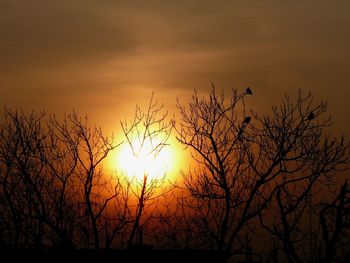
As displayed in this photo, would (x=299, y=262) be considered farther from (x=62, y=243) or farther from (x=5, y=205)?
(x=5, y=205)

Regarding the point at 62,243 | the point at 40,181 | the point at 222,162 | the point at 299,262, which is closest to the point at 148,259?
the point at 62,243

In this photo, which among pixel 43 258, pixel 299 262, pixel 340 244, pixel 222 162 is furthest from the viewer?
pixel 222 162

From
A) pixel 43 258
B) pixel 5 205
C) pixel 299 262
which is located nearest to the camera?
pixel 299 262

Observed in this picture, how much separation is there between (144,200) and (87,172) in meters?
2.11

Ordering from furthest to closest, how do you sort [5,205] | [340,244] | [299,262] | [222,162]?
[5,205] < [222,162] < [340,244] < [299,262]

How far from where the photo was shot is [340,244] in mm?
13773

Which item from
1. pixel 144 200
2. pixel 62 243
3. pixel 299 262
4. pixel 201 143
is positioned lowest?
pixel 299 262

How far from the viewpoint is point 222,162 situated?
2047 centimetres

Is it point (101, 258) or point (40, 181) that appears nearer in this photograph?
point (101, 258)

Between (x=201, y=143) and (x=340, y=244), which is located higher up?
(x=201, y=143)

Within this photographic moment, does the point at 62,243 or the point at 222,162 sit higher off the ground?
the point at 222,162

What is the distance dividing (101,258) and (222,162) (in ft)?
16.2

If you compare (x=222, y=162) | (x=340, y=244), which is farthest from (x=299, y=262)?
(x=222, y=162)

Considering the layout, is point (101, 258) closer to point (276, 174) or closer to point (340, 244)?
point (276, 174)
